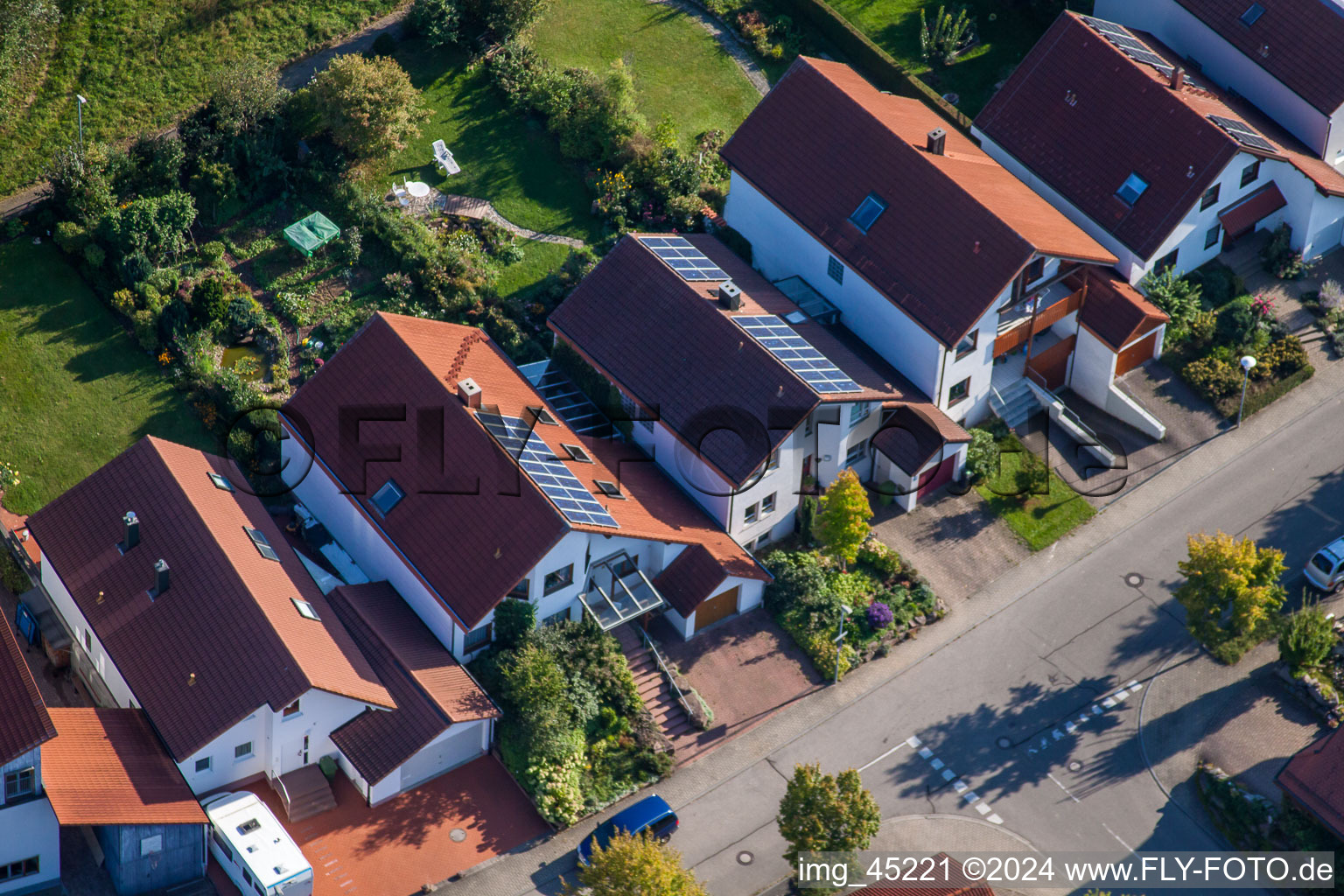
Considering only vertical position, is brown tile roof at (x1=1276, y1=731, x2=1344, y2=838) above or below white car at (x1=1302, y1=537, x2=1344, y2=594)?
below

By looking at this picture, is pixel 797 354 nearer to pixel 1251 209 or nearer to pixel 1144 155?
pixel 1144 155

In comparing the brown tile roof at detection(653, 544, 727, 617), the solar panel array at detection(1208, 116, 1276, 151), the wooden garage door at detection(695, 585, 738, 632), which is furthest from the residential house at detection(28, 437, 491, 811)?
the solar panel array at detection(1208, 116, 1276, 151)

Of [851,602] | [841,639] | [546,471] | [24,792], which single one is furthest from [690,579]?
[24,792]

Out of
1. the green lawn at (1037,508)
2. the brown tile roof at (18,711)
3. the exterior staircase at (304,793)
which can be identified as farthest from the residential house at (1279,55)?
the brown tile roof at (18,711)

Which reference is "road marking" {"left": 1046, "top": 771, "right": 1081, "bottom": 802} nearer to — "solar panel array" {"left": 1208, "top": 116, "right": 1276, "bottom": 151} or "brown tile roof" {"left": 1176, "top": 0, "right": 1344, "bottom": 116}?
"solar panel array" {"left": 1208, "top": 116, "right": 1276, "bottom": 151}

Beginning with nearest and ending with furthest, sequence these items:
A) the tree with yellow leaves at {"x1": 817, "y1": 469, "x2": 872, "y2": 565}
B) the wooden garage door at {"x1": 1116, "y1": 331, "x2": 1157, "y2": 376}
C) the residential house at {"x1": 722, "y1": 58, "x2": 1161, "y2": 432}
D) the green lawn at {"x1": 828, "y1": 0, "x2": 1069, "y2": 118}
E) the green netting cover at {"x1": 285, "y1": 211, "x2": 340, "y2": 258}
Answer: the tree with yellow leaves at {"x1": 817, "y1": 469, "x2": 872, "y2": 565}
the residential house at {"x1": 722, "y1": 58, "x2": 1161, "y2": 432}
the wooden garage door at {"x1": 1116, "y1": 331, "x2": 1157, "y2": 376}
the green netting cover at {"x1": 285, "y1": 211, "x2": 340, "y2": 258}
the green lawn at {"x1": 828, "y1": 0, "x2": 1069, "y2": 118}

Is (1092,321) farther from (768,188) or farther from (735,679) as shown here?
(735,679)
